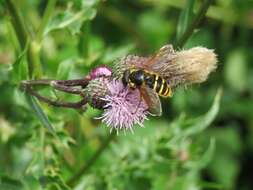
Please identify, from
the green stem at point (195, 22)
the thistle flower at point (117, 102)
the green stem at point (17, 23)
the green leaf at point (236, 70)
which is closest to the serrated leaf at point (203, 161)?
the green stem at point (195, 22)

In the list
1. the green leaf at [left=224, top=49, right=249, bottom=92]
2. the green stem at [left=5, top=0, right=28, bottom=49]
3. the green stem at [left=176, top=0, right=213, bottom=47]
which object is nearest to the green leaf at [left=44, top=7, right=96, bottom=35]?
the green stem at [left=5, top=0, right=28, bottom=49]

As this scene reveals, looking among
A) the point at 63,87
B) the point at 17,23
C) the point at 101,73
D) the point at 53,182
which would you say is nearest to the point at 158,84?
the point at 101,73

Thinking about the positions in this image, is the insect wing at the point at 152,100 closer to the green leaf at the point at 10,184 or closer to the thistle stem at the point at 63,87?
the thistle stem at the point at 63,87

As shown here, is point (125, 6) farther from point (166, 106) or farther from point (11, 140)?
point (11, 140)

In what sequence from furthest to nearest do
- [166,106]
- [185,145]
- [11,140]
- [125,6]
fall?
1. [125,6]
2. [166,106]
3. [185,145]
4. [11,140]

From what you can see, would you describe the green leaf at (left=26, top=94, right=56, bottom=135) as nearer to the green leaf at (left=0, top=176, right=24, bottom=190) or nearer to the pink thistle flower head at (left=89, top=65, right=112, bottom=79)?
the pink thistle flower head at (left=89, top=65, right=112, bottom=79)

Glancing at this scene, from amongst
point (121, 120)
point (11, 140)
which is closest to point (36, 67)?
point (11, 140)
